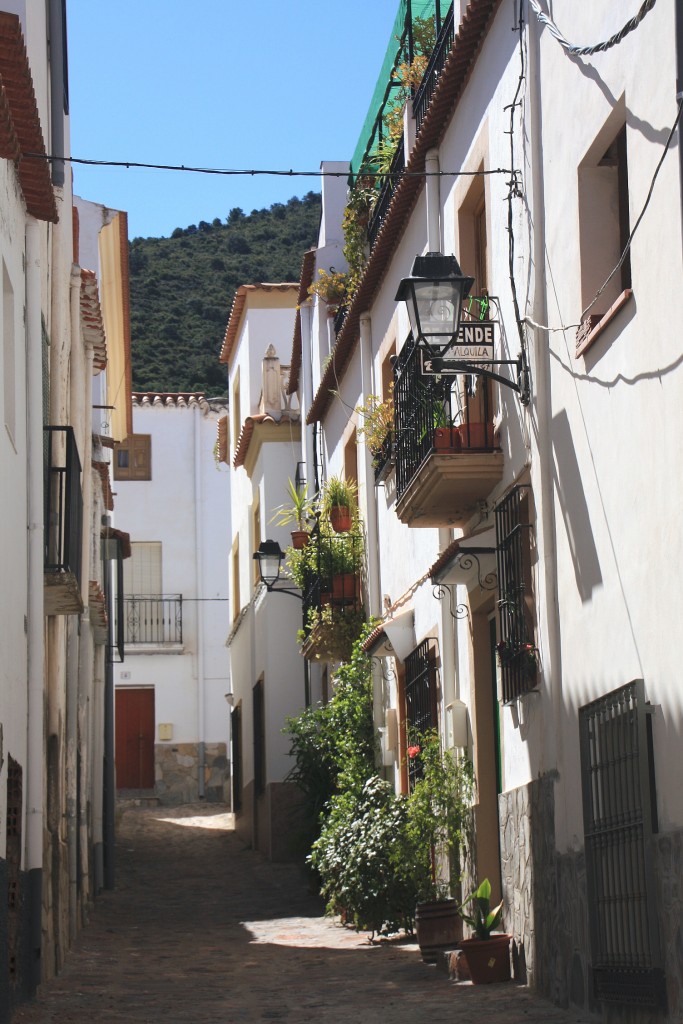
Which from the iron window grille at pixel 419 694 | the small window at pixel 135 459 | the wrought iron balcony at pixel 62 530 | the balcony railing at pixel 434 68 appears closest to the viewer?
the wrought iron balcony at pixel 62 530

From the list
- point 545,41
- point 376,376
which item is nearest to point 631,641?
point 545,41

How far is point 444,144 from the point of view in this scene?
13.8 metres

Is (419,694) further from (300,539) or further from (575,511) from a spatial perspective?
(300,539)

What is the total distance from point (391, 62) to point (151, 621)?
2230cm

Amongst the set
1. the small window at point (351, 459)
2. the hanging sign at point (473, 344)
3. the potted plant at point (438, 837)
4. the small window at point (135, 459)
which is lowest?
the potted plant at point (438, 837)

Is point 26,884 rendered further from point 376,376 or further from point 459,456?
point 376,376

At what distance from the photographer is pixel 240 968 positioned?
44.4 ft

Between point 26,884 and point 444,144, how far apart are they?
7.05 metres

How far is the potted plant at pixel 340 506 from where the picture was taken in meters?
19.1

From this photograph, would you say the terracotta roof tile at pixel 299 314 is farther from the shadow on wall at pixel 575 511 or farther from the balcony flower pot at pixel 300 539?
the shadow on wall at pixel 575 511

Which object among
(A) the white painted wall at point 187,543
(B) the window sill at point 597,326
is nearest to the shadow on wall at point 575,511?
(B) the window sill at point 597,326

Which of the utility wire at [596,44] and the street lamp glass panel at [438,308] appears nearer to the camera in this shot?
the utility wire at [596,44]

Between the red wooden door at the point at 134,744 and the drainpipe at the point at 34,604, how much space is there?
2436cm

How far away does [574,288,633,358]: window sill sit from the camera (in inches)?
336
